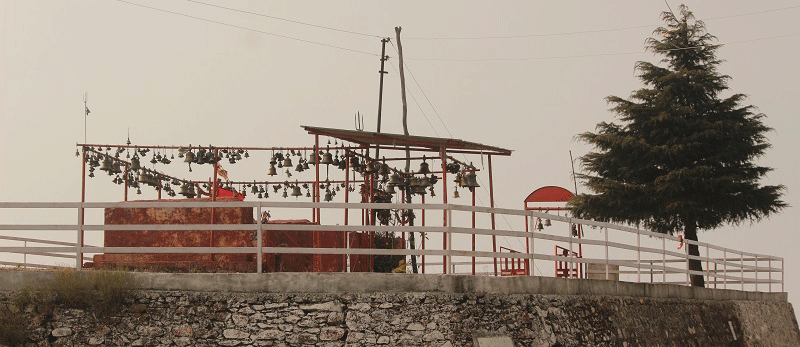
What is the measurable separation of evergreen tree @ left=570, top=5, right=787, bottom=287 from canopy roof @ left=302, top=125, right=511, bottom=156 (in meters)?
14.6

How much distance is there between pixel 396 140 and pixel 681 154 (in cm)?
1715

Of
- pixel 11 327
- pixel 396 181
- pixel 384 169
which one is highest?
pixel 384 169

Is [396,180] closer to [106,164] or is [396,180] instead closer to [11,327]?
[106,164]

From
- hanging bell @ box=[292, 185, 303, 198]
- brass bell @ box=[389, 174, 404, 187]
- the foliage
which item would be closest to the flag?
hanging bell @ box=[292, 185, 303, 198]

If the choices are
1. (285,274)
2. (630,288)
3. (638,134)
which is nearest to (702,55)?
(638,134)

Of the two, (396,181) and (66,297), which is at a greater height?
(396,181)

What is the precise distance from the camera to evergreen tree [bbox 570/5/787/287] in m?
35.8

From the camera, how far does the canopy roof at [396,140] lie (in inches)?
806

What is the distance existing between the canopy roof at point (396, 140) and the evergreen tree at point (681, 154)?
14.6m

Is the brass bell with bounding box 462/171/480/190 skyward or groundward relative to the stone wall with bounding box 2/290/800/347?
skyward

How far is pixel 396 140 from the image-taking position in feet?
68.6

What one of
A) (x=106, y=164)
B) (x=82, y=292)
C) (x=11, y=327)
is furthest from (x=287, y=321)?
(x=106, y=164)

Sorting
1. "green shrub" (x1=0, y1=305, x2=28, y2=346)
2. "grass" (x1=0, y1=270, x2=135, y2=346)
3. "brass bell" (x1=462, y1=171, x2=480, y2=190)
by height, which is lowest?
"green shrub" (x1=0, y1=305, x2=28, y2=346)

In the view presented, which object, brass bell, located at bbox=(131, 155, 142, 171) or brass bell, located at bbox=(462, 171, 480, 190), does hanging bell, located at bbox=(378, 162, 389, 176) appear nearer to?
brass bell, located at bbox=(462, 171, 480, 190)
